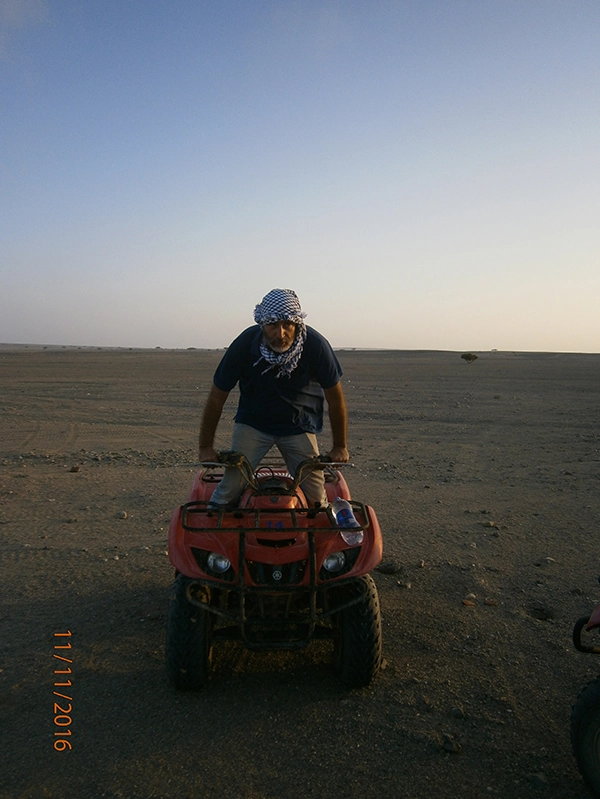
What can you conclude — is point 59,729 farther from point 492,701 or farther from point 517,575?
point 517,575

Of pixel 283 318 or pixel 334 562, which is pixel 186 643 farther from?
pixel 283 318

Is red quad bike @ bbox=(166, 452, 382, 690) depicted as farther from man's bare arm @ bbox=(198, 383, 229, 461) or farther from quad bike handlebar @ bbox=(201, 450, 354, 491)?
man's bare arm @ bbox=(198, 383, 229, 461)

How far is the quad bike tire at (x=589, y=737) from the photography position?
3141 mm

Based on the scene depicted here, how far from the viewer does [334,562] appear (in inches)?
159

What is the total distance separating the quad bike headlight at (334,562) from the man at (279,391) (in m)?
0.61

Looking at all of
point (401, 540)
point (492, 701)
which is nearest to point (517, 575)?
point (401, 540)

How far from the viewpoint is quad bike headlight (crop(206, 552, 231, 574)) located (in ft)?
13.0

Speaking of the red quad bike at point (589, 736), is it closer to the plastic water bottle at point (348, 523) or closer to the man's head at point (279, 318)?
the plastic water bottle at point (348, 523)

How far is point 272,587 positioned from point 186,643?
0.63 m

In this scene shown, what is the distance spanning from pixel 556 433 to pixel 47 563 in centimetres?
1184
